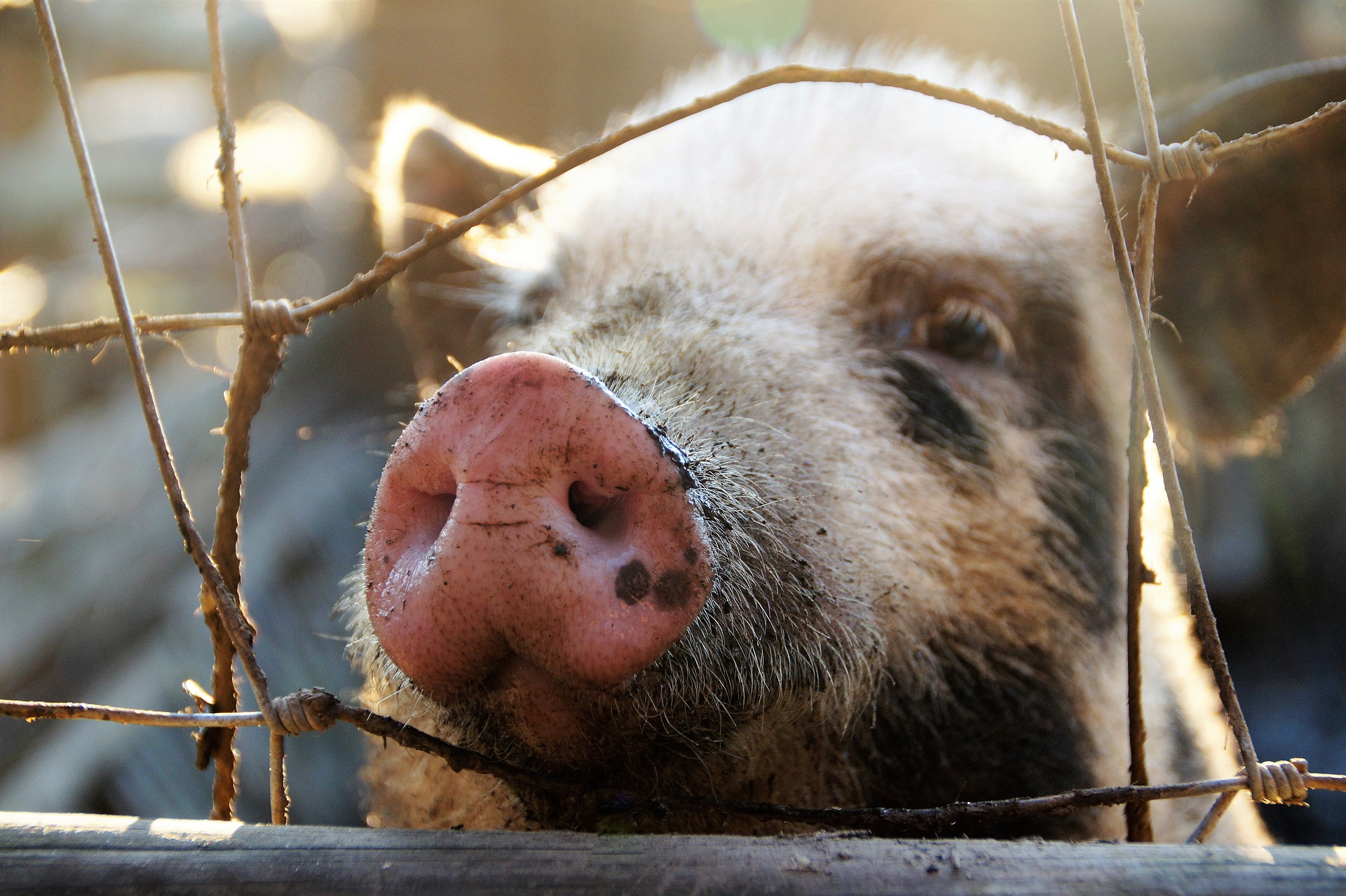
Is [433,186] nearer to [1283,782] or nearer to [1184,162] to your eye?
[1184,162]

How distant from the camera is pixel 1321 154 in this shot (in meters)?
1.84

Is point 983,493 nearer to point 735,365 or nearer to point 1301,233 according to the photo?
point 735,365

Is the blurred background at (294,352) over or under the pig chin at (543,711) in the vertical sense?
over

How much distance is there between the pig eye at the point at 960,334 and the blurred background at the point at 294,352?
849mm

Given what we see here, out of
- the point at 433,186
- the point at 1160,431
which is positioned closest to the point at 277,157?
the point at 433,186

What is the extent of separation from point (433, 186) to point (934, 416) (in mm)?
1502

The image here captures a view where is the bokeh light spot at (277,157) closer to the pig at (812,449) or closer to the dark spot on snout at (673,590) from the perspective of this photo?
the pig at (812,449)

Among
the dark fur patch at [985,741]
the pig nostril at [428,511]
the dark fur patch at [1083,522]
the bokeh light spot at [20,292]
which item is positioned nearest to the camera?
the pig nostril at [428,511]

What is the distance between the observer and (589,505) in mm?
1063

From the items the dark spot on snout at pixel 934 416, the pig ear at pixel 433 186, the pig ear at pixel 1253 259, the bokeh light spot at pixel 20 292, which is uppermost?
the bokeh light spot at pixel 20 292

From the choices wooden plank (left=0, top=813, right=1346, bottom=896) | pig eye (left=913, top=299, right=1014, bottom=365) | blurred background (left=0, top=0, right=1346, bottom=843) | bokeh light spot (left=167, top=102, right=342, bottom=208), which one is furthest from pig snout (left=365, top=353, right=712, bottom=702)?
bokeh light spot (left=167, top=102, right=342, bottom=208)

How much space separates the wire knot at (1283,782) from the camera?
83cm

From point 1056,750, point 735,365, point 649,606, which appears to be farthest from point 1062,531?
point 649,606

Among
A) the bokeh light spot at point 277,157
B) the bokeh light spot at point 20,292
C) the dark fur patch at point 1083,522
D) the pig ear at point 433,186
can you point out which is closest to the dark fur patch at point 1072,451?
the dark fur patch at point 1083,522
